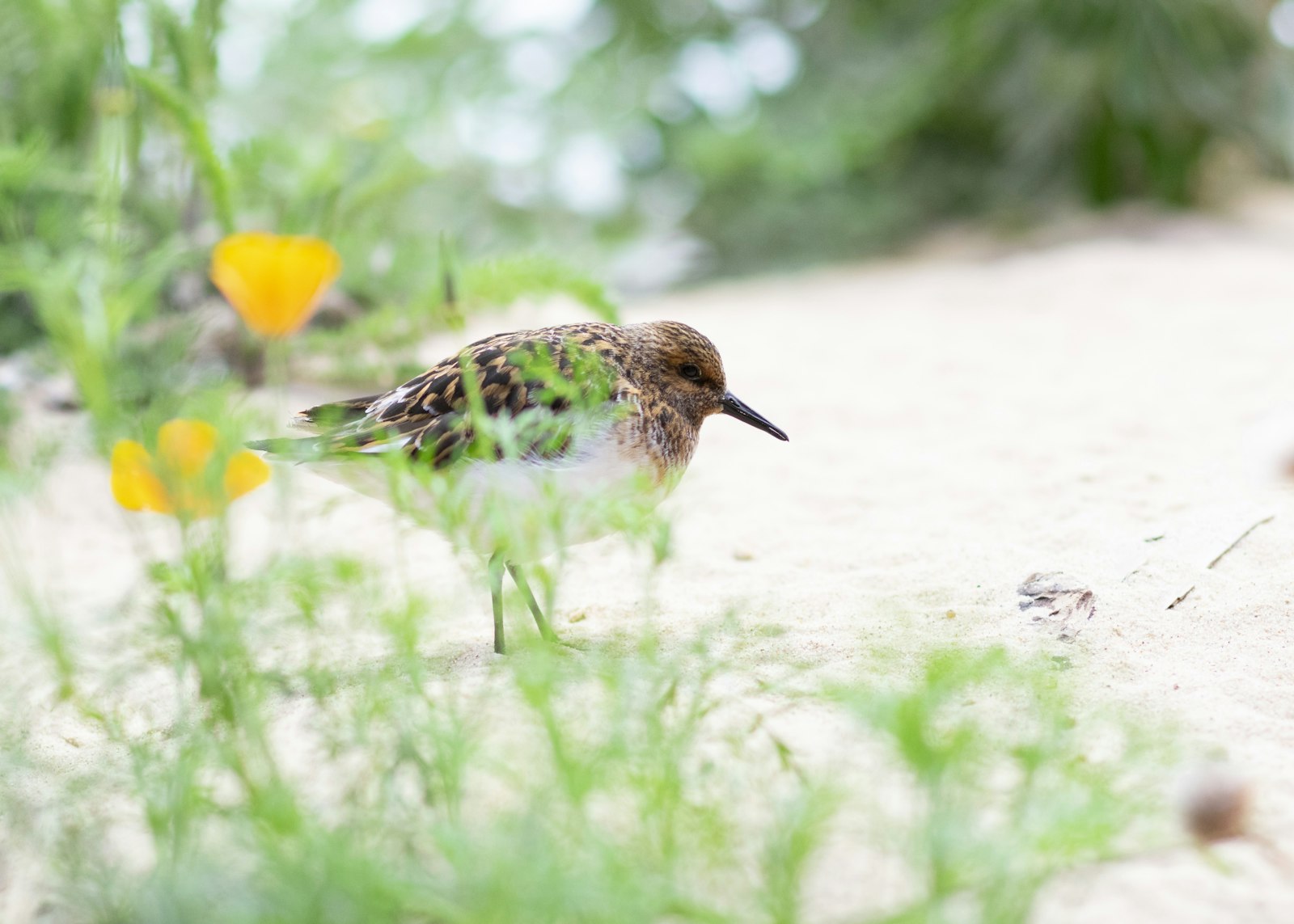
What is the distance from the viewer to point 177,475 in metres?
2.25

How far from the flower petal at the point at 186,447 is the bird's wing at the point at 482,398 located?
0.30m

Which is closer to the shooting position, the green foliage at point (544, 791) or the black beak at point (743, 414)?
the green foliage at point (544, 791)

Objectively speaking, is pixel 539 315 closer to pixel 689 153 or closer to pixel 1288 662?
pixel 689 153

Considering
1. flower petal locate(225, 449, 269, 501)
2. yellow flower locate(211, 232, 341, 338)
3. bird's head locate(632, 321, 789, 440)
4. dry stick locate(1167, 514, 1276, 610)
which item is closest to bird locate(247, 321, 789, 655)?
bird's head locate(632, 321, 789, 440)

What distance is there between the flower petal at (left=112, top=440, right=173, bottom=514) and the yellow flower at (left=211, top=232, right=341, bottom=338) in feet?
1.36

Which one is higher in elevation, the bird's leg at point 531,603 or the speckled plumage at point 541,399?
the speckled plumage at point 541,399

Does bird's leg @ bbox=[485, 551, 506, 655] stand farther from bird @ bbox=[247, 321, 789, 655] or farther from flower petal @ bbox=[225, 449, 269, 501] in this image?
flower petal @ bbox=[225, 449, 269, 501]

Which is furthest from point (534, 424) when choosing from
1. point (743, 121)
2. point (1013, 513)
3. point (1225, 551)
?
point (743, 121)

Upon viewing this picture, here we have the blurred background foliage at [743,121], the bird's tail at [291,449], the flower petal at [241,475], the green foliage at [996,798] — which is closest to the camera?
the green foliage at [996,798]

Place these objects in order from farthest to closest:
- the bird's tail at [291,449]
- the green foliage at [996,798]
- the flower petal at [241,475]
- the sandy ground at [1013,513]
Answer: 1. the bird's tail at [291,449]
2. the sandy ground at [1013,513]
3. the flower petal at [241,475]
4. the green foliage at [996,798]

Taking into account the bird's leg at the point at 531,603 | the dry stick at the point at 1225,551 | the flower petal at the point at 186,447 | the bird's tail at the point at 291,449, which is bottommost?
the dry stick at the point at 1225,551

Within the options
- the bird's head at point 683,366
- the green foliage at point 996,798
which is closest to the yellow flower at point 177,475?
the bird's head at point 683,366

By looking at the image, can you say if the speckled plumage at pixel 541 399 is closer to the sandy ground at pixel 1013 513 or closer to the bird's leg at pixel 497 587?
the bird's leg at pixel 497 587

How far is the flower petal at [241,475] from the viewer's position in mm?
2381
